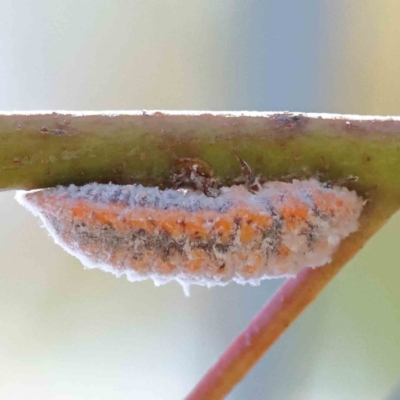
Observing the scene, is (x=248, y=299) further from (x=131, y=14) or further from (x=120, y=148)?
(x=120, y=148)

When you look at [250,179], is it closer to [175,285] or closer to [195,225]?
[195,225]

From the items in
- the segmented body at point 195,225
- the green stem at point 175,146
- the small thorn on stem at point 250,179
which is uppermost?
the green stem at point 175,146

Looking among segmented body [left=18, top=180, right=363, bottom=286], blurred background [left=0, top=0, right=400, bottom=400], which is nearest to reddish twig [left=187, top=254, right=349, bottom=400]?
segmented body [left=18, top=180, right=363, bottom=286]

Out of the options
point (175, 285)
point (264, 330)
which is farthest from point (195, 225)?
point (175, 285)

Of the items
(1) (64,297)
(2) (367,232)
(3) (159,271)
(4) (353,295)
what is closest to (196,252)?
(3) (159,271)

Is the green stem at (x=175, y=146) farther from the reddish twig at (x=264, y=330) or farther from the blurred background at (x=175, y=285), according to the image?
the blurred background at (x=175, y=285)

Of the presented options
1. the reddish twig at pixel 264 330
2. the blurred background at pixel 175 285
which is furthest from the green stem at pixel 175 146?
the blurred background at pixel 175 285

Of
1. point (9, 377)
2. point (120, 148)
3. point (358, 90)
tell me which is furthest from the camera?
point (358, 90)

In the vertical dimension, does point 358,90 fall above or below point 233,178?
below
